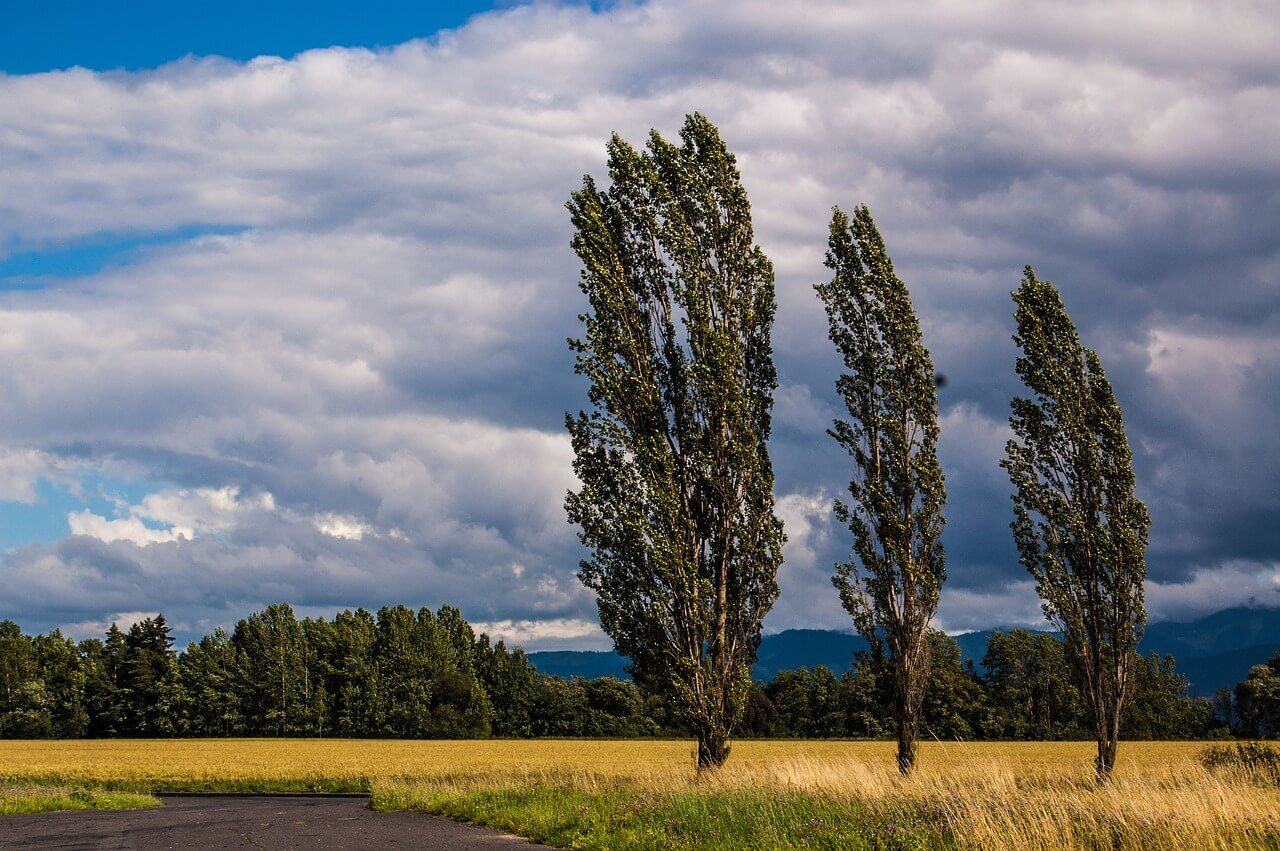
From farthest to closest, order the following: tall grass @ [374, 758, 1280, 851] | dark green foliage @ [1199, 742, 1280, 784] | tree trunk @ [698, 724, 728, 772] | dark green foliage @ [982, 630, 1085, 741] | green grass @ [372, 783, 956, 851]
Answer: dark green foliage @ [982, 630, 1085, 741], dark green foliage @ [1199, 742, 1280, 784], tree trunk @ [698, 724, 728, 772], green grass @ [372, 783, 956, 851], tall grass @ [374, 758, 1280, 851]

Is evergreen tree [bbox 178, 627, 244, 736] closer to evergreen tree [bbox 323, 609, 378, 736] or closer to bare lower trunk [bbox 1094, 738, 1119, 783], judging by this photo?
evergreen tree [bbox 323, 609, 378, 736]

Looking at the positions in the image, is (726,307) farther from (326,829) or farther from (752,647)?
(326,829)

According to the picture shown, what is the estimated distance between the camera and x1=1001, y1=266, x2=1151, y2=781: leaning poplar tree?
115 feet

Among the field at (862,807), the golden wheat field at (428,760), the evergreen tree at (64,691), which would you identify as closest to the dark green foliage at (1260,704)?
the golden wheat field at (428,760)

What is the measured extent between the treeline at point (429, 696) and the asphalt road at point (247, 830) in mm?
77250

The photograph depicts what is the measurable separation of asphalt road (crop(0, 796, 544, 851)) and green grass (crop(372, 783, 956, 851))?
3.12 feet

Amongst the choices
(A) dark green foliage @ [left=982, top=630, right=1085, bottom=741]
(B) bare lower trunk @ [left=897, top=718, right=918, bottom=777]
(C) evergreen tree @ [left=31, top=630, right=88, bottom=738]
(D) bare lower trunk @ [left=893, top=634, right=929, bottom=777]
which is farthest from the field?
Answer: (C) evergreen tree @ [left=31, top=630, right=88, bottom=738]

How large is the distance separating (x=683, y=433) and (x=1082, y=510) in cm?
1400

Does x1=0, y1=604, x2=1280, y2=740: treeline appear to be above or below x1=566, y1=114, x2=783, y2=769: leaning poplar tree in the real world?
below

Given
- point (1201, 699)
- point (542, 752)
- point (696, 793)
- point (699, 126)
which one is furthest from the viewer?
point (1201, 699)

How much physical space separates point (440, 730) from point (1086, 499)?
272ft

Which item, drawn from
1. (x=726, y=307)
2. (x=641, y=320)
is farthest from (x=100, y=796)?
(x=726, y=307)

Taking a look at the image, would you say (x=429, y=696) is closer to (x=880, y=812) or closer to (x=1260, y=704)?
(x=1260, y=704)

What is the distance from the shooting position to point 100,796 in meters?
35.2
